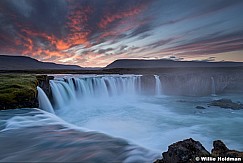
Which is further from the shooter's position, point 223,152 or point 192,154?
point 223,152

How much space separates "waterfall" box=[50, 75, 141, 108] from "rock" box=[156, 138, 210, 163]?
16.1m

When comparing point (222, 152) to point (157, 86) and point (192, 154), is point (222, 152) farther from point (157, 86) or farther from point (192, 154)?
point (157, 86)

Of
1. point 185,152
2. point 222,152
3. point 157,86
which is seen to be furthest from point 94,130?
point 157,86

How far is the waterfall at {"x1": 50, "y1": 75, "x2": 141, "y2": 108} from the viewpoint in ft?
63.9

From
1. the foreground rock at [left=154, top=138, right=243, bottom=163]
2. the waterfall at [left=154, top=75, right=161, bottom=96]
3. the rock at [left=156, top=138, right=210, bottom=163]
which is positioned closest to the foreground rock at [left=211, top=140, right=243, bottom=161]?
the foreground rock at [left=154, top=138, right=243, bottom=163]

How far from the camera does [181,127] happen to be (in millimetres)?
13570

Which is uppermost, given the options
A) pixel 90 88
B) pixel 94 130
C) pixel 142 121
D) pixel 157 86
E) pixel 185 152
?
pixel 185 152

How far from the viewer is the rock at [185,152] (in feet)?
11.6

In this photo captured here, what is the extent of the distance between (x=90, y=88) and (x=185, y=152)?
2224 centimetres

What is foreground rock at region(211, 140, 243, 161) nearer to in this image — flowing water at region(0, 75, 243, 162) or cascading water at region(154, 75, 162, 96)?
flowing water at region(0, 75, 243, 162)

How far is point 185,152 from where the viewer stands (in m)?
3.60

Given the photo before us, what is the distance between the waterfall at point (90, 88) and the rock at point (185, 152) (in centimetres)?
1605

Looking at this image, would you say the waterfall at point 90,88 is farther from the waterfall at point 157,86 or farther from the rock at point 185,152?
the rock at point 185,152

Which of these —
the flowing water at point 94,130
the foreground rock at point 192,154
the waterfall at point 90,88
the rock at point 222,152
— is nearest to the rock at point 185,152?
the foreground rock at point 192,154
